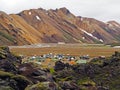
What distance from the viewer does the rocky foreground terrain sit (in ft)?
238

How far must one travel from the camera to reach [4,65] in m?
88.2

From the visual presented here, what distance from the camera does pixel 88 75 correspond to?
9819 cm

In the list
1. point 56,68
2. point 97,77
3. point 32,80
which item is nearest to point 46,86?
point 32,80

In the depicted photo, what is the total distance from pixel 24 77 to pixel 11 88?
19.5ft

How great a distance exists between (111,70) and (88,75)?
5948 mm

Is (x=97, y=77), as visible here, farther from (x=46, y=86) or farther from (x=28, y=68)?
(x=46, y=86)

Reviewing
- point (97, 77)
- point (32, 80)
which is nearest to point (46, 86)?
point (32, 80)

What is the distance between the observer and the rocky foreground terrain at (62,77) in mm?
72500

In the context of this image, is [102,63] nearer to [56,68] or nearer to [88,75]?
[88,75]

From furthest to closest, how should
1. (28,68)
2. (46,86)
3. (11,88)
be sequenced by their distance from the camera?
(28,68)
(11,88)
(46,86)

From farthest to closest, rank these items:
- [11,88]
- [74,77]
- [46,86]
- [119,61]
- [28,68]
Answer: [119,61] < [74,77] < [28,68] < [11,88] < [46,86]

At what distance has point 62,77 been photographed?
95.3m

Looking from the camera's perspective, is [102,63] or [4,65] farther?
[102,63]

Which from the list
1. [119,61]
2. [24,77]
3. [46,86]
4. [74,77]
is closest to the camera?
[46,86]
